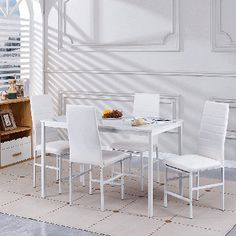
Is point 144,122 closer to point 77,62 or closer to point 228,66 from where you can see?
point 228,66

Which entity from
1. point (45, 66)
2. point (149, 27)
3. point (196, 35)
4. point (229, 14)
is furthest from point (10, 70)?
point (229, 14)

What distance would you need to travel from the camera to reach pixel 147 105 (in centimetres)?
559

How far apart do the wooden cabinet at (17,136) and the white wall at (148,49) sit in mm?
694

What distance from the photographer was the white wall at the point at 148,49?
5.98 m

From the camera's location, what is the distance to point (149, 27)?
6.40 meters

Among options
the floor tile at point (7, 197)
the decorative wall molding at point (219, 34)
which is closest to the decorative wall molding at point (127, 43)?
the decorative wall molding at point (219, 34)

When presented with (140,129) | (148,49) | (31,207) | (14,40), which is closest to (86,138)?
(140,129)

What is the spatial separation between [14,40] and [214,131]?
3464 mm

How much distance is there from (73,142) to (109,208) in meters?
0.68

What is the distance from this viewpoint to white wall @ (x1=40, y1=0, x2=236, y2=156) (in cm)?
598

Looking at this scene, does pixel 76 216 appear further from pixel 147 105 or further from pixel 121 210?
pixel 147 105

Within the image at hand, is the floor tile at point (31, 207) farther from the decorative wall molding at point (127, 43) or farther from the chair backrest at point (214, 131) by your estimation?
the decorative wall molding at point (127, 43)

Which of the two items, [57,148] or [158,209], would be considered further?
[57,148]

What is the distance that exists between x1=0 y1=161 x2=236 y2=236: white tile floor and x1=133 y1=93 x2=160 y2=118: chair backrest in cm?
76
